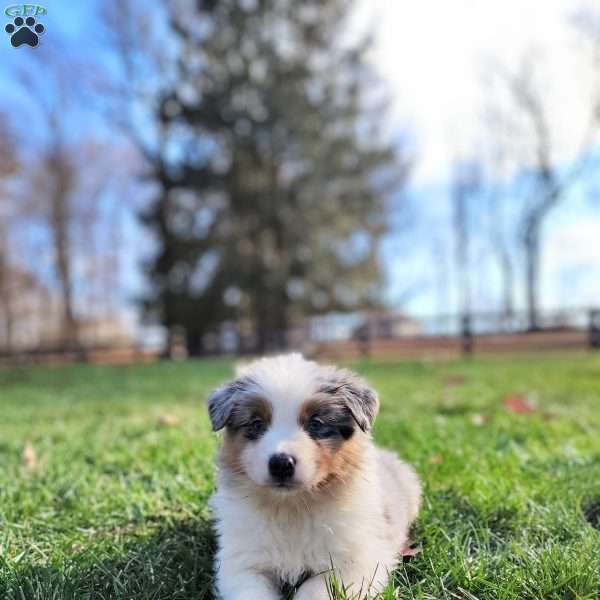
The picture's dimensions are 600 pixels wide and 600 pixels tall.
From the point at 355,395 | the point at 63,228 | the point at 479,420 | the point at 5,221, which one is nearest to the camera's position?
the point at 355,395

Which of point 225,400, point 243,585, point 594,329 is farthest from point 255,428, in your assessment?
point 594,329

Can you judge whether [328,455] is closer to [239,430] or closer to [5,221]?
[239,430]

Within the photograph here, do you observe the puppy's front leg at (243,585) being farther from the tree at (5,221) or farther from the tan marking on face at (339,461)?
the tree at (5,221)

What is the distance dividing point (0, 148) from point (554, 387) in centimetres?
1558

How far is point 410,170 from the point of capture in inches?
1189

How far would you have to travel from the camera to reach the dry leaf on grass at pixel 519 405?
6802 millimetres

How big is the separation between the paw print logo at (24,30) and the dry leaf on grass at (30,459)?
288 cm

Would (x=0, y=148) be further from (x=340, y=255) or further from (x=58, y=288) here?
(x=58, y=288)

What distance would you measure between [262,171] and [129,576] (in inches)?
957

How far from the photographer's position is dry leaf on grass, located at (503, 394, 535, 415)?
680 cm

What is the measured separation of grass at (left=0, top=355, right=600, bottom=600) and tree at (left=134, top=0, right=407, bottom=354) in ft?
59.7

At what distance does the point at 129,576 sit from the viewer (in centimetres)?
260

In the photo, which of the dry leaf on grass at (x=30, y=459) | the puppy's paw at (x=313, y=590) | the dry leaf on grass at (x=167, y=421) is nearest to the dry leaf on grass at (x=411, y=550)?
the puppy's paw at (x=313, y=590)

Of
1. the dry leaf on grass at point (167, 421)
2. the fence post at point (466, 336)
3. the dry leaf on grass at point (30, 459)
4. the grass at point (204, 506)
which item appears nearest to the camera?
the grass at point (204, 506)
